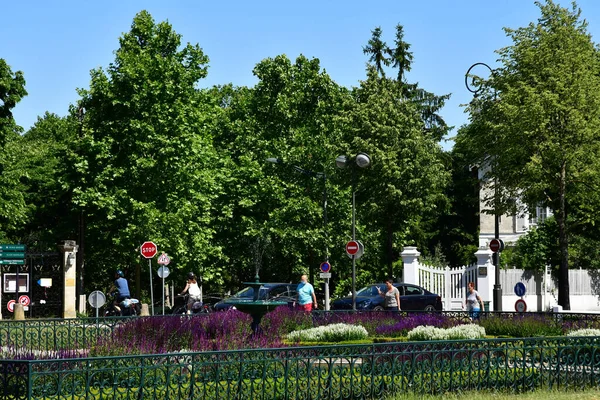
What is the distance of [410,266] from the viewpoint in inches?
1689

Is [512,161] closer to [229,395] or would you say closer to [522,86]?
[522,86]

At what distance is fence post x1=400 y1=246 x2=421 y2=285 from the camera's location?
42.8 metres

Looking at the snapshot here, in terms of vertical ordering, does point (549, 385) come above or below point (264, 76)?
below

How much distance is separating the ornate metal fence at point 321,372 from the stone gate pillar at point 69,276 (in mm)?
27499

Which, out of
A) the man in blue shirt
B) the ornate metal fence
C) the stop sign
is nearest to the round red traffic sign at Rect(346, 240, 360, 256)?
the stop sign

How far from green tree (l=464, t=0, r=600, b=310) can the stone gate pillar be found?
16460 mm

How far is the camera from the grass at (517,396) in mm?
12594

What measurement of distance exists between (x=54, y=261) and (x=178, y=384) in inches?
1247

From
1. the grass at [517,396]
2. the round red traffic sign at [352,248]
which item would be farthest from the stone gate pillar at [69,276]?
the grass at [517,396]

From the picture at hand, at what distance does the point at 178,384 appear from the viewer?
1145 centimetres

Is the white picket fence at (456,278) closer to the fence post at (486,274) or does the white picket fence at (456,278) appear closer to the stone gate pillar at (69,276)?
the fence post at (486,274)

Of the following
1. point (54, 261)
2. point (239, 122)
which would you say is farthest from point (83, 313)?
point (239, 122)

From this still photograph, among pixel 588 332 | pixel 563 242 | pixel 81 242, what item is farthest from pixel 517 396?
pixel 81 242

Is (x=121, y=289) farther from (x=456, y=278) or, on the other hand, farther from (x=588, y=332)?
(x=456, y=278)
